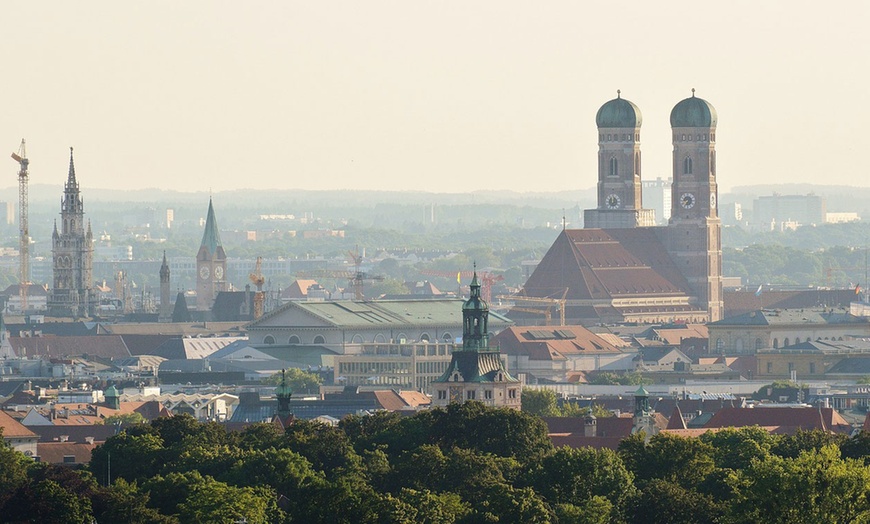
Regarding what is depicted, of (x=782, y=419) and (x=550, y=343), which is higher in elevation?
(x=550, y=343)

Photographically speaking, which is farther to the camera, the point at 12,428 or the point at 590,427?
the point at 12,428

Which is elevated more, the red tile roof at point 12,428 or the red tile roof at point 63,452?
the red tile roof at point 12,428

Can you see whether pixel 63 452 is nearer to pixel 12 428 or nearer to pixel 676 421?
pixel 12 428

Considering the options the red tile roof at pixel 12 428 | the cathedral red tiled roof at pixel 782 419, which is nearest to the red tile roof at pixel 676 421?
the cathedral red tiled roof at pixel 782 419

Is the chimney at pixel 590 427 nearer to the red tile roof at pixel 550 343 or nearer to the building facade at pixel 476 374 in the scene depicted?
the building facade at pixel 476 374

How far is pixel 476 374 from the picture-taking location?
116 m

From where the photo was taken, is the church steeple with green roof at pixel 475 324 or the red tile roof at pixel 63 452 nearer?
the red tile roof at pixel 63 452

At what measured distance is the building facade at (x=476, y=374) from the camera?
116 m

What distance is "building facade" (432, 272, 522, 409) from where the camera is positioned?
11612cm

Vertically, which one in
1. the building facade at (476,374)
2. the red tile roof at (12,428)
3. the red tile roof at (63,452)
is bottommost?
the red tile roof at (63,452)

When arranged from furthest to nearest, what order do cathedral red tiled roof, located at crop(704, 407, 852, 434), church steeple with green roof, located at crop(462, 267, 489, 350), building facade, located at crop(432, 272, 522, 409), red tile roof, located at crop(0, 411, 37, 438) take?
cathedral red tiled roof, located at crop(704, 407, 852, 434)
red tile roof, located at crop(0, 411, 37, 438)
church steeple with green roof, located at crop(462, 267, 489, 350)
building facade, located at crop(432, 272, 522, 409)

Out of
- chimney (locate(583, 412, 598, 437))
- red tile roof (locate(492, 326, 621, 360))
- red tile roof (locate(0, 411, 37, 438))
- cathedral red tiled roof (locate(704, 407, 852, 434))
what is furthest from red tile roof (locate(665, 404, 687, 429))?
red tile roof (locate(492, 326, 621, 360))

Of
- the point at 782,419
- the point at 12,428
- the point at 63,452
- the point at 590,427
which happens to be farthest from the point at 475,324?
the point at 12,428

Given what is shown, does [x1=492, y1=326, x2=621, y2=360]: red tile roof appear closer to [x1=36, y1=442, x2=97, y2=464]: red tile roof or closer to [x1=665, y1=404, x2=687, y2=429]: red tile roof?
[x1=665, y1=404, x2=687, y2=429]: red tile roof
